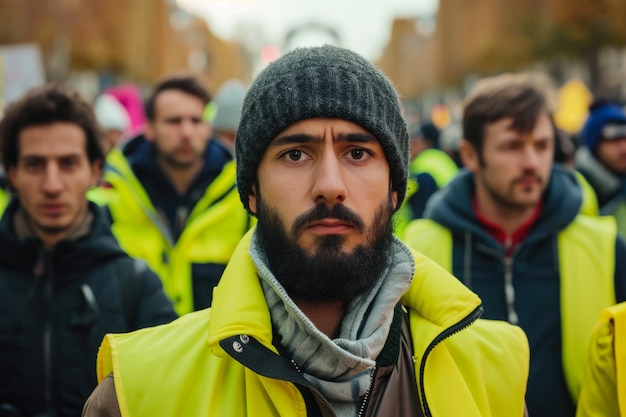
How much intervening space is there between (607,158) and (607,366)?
427 cm

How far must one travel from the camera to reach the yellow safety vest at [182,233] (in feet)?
17.5

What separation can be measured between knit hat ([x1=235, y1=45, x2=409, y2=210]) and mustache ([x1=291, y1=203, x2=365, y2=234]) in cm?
23

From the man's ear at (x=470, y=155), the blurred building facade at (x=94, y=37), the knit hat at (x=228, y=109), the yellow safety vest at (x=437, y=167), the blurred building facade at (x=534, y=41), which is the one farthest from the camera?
the blurred building facade at (x=94, y=37)

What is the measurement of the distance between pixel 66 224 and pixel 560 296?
6.65ft

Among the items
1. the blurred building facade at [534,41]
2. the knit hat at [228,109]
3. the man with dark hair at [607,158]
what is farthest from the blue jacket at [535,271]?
the knit hat at [228,109]

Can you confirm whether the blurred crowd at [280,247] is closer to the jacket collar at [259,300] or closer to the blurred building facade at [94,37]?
the jacket collar at [259,300]

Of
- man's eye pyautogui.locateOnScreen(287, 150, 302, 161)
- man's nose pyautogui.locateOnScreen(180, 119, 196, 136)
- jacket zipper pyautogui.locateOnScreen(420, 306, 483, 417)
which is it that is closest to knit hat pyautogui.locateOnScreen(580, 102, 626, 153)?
man's nose pyautogui.locateOnScreen(180, 119, 196, 136)

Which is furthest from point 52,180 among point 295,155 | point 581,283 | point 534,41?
point 534,41

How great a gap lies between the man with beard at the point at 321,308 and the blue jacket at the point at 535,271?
1.07 meters

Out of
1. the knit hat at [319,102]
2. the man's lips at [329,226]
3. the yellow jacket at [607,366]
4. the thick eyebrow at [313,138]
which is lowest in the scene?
the yellow jacket at [607,366]

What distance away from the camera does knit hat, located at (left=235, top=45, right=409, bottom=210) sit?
2518 mm

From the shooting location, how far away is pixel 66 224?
3779 millimetres

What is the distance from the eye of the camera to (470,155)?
14.9 ft

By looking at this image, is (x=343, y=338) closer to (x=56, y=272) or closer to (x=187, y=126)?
(x=56, y=272)
